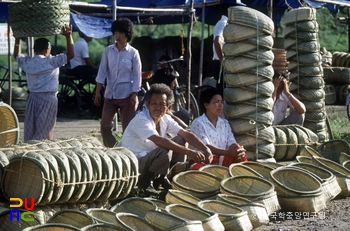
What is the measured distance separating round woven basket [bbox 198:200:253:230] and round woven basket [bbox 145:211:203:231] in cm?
41

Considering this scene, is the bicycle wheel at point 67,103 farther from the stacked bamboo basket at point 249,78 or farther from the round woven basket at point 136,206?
the round woven basket at point 136,206

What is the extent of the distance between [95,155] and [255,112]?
95.1 inches

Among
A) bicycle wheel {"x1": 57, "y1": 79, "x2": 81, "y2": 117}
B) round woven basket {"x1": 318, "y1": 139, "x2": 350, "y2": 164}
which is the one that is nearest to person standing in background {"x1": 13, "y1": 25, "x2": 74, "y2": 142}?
round woven basket {"x1": 318, "y1": 139, "x2": 350, "y2": 164}

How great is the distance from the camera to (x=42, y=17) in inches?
317

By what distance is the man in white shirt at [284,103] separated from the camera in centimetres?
948

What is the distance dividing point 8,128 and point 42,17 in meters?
1.25

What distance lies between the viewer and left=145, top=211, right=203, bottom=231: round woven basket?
208 inches

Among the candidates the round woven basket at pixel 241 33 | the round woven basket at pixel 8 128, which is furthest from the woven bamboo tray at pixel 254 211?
the round woven basket at pixel 8 128

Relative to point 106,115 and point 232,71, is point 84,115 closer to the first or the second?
point 106,115

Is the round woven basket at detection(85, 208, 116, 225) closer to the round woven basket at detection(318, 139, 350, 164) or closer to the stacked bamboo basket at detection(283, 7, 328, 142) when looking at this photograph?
the round woven basket at detection(318, 139, 350, 164)

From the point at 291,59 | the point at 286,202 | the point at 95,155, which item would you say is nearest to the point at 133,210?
the point at 95,155

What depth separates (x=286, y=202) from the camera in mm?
6738

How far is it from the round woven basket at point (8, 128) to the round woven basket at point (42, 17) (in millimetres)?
915

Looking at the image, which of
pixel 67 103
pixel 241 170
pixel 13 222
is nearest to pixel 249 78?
pixel 241 170
